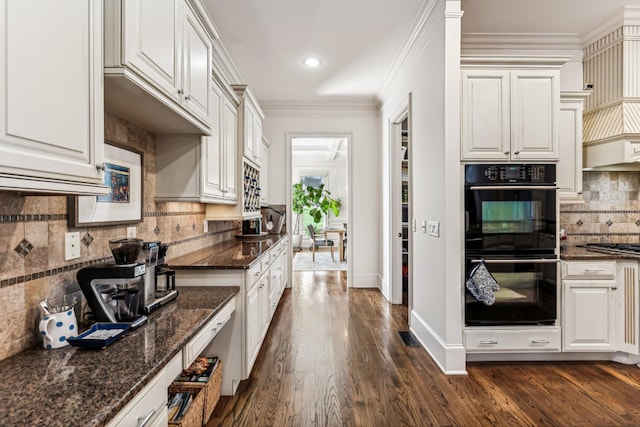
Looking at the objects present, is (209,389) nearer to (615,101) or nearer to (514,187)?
(514,187)

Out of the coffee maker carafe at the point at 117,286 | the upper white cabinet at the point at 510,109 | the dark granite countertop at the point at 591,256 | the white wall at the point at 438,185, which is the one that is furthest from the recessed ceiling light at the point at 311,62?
the dark granite countertop at the point at 591,256

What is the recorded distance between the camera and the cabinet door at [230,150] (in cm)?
270

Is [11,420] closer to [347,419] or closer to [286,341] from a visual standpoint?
[347,419]

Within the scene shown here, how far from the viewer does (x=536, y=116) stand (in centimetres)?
247

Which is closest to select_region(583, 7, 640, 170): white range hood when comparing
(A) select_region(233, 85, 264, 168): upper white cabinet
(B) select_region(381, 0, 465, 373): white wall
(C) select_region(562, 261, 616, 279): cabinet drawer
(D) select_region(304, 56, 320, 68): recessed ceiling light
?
(C) select_region(562, 261, 616, 279): cabinet drawer

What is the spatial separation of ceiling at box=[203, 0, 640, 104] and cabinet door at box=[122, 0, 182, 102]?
129cm

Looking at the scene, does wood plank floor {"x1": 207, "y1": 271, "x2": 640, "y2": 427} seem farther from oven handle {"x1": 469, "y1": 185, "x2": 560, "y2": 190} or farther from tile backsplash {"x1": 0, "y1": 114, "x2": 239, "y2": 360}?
oven handle {"x1": 469, "y1": 185, "x2": 560, "y2": 190}

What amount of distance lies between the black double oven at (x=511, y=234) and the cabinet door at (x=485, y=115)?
131 mm

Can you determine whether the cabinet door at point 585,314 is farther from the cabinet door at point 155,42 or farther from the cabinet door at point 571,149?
the cabinet door at point 155,42

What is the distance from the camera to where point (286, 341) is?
2.92 m

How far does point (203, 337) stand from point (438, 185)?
2.01 meters

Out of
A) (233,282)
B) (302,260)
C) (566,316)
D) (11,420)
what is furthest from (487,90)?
(302,260)

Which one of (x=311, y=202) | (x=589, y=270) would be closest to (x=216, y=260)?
(x=589, y=270)

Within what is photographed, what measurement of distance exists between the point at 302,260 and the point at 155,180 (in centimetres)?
533
